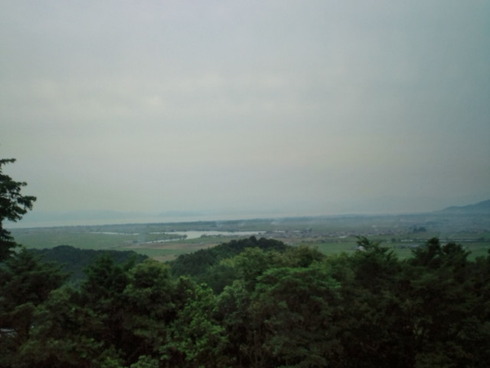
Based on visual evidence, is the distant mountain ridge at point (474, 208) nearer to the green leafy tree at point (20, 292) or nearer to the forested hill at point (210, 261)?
the forested hill at point (210, 261)

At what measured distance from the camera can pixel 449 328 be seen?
9516 millimetres

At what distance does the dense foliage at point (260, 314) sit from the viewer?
9102 millimetres

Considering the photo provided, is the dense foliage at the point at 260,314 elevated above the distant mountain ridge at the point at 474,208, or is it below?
below

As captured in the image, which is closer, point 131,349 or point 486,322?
point 486,322

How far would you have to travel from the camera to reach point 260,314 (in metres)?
9.74

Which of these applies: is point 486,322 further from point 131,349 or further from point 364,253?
point 131,349

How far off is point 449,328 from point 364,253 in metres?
2.92

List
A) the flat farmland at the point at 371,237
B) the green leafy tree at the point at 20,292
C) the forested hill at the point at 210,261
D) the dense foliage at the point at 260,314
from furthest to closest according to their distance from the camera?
the flat farmland at the point at 371,237
the forested hill at the point at 210,261
the green leafy tree at the point at 20,292
the dense foliage at the point at 260,314

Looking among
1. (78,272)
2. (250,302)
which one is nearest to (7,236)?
(78,272)

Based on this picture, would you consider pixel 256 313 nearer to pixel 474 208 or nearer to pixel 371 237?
pixel 371 237

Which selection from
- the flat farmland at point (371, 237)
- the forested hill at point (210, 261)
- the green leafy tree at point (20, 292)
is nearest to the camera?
the green leafy tree at point (20, 292)

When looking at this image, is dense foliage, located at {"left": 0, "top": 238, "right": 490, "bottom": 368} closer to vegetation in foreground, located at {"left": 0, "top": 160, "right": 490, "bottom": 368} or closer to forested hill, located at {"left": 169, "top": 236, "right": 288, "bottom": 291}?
vegetation in foreground, located at {"left": 0, "top": 160, "right": 490, "bottom": 368}

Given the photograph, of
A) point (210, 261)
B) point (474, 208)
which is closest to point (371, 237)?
point (474, 208)

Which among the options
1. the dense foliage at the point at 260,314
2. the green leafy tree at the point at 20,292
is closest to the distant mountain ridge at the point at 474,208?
the dense foliage at the point at 260,314
